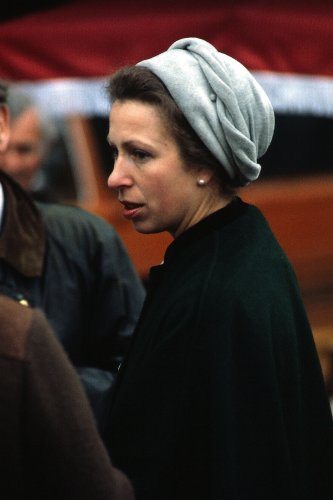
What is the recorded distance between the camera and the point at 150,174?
7.51 feet

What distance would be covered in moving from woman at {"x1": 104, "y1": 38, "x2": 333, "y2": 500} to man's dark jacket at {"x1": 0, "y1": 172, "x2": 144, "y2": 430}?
54cm

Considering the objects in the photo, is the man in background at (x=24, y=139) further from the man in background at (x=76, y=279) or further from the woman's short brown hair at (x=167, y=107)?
the woman's short brown hair at (x=167, y=107)

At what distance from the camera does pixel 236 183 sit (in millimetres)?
2371

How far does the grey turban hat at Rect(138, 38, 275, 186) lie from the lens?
223cm

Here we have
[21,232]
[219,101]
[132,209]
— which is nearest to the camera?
[219,101]

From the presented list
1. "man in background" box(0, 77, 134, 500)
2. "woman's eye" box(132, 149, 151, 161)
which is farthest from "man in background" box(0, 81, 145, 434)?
"man in background" box(0, 77, 134, 500)

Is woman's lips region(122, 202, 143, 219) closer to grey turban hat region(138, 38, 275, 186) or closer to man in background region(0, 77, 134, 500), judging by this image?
grey turban hat region(138, 38, 275, 186)

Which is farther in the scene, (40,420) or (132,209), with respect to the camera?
(132,209)

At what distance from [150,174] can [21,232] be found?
0.66 metres

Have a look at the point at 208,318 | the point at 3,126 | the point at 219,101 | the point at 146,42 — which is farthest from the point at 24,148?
the point at 208,318

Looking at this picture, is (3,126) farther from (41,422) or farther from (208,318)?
(41,422)

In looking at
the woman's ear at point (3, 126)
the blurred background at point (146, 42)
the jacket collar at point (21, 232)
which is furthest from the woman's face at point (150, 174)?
the blurred background at point (146, 42)

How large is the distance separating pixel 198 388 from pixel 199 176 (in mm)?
486

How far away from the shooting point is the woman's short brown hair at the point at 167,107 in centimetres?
225
